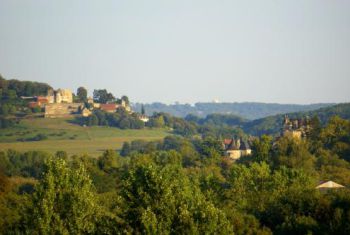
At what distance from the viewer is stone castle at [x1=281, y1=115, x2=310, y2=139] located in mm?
128750

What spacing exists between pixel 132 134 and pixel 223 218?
14471cm

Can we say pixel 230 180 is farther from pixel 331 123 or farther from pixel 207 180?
pixel 331 123

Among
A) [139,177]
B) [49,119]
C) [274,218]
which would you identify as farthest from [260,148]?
[49,119]

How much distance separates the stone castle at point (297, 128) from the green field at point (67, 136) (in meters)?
37.0

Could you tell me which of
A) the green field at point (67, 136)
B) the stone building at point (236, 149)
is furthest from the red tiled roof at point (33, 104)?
the stone building at point (236, 149)

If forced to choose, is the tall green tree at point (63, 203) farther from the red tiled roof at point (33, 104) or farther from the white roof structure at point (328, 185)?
the red tiled roof at point (33, 104)

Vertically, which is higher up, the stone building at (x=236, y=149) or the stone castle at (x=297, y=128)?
the stone castle at (x=297, y=128)

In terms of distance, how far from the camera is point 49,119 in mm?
185875

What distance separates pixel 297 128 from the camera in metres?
138

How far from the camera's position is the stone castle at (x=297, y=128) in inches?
5069

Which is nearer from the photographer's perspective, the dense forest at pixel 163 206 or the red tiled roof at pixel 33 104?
the dense forest at pixel 163 206

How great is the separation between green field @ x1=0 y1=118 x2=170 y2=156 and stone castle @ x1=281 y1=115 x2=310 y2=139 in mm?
36994

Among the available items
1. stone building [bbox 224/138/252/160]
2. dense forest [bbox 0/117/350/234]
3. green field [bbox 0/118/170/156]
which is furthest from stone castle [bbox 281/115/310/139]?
dense forest [bbox 0/117/350/234]

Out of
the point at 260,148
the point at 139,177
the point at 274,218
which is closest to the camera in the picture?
the point at 139,177
